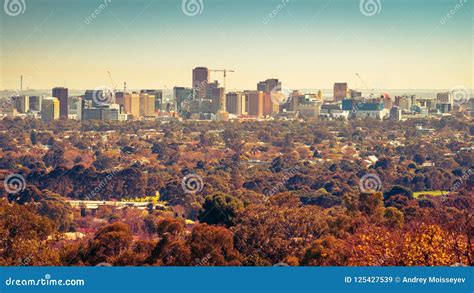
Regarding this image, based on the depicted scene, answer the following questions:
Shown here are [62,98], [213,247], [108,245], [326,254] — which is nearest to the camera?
[326,254]

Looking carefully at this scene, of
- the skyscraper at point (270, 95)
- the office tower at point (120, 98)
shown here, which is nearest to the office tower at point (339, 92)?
the skyscraper at point (270, 95)

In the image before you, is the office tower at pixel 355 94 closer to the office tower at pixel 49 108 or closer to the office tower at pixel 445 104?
the office tower at pixel 445 104

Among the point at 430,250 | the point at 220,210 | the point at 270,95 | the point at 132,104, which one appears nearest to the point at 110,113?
Result: the point at 132,104

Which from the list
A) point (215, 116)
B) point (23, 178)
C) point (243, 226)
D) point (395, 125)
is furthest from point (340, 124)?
point (243, 226)

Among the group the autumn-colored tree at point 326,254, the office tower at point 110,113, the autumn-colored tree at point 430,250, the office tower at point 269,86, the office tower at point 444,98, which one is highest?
the office tower at point 269,86

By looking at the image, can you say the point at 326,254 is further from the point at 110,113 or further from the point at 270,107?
the point at 270,107

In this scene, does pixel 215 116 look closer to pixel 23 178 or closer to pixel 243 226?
pixel 23 178
